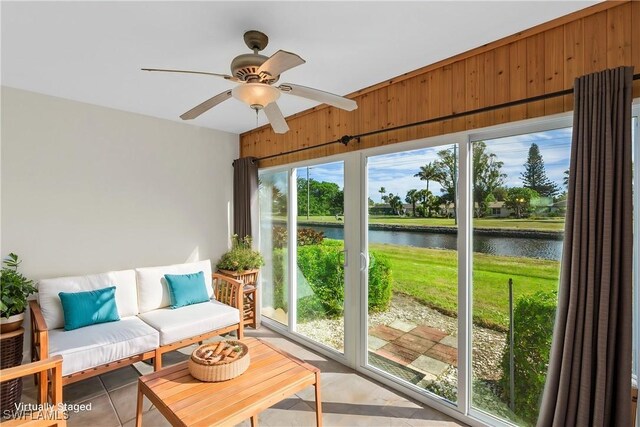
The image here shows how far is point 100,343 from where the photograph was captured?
256 cm

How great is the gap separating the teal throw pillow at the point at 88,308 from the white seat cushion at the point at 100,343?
0.06 m

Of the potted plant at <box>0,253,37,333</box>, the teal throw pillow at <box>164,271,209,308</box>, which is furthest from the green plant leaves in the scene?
the teal throw pillow at <box>164,271,209,308</box>

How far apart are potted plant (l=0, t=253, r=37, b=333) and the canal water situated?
2.88m

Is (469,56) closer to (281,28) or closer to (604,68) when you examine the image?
(604,68)

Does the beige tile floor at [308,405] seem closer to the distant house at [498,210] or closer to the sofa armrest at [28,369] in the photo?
the sofa armrest at [28,369]

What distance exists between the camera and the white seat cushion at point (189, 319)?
2.94 m

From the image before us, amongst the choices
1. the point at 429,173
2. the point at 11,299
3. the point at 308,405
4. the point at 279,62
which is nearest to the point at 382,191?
the point at 429,173

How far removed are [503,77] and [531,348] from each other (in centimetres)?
178

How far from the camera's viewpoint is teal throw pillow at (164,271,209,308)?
3408 millimetres

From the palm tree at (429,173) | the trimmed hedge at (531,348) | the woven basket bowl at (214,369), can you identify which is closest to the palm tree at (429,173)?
the palm tree at (429,173)

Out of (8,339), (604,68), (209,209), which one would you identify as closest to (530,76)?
(604,68)

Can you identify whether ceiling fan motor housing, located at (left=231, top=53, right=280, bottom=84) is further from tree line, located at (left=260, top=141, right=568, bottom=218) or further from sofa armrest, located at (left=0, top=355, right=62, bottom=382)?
sofa armrest, located at (left=0, top=355, right=62, bottom=382)

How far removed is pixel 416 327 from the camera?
9.10 ft

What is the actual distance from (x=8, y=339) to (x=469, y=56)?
395cm
